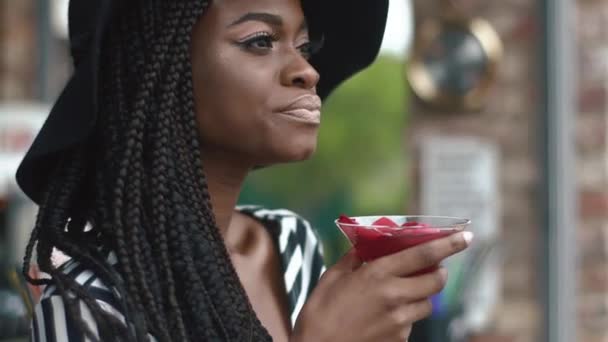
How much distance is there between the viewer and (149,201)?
1.78 metres

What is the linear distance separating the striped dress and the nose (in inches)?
17.1

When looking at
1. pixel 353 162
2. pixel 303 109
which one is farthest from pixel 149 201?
pixel 353 162

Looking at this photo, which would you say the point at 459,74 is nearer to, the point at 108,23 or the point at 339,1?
the point at 339,1

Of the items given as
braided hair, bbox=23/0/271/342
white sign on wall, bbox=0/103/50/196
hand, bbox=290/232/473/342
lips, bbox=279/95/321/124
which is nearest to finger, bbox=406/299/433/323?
hand, bbox=290/232/473/342

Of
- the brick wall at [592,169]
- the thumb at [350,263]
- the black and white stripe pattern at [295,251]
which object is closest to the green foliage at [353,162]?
the brick wall at [592,169]

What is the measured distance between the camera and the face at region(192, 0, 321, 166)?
73.1 inches

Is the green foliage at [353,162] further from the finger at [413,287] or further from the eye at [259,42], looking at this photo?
the finger at [413,287]

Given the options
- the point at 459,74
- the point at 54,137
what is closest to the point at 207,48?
the point at 54,137

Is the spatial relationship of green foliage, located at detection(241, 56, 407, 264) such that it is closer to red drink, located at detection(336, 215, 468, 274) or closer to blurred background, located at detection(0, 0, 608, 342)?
blurred background, located at detection(0, 0, 608, 342)

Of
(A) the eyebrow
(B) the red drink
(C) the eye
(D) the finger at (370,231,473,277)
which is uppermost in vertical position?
(A) the eyebrow

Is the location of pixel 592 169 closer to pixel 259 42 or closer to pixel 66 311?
pixel 259 42

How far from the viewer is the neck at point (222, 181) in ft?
6.40

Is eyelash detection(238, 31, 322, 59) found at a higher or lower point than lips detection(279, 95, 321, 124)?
higher

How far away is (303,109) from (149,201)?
1.06 feet
